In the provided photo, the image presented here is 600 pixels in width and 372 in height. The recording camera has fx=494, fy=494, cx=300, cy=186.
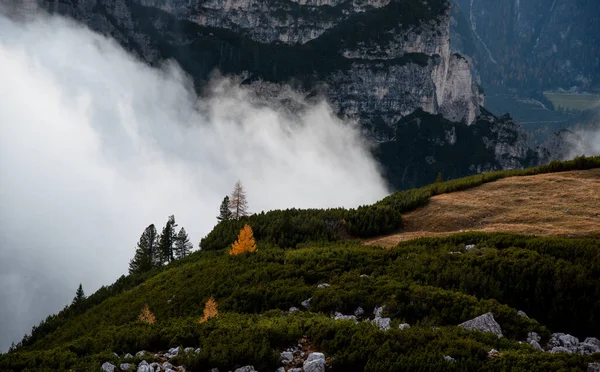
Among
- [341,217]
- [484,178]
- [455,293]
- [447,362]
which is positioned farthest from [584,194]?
[447,362]

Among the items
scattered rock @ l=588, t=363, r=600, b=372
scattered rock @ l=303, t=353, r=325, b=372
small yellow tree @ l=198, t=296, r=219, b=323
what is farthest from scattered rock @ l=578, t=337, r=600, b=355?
small yellow tree @ l=198, t=296, r=219, b=323

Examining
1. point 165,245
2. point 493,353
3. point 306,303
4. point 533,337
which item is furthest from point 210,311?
point 165,245

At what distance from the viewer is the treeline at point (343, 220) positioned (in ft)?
127

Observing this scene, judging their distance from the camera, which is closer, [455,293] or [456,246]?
[455,293]

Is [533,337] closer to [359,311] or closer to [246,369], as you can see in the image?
[359,311]

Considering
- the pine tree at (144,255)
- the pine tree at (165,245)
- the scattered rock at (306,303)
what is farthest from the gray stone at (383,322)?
the pine tree at (165,245)

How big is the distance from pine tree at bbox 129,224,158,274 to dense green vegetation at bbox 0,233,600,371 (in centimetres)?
4094

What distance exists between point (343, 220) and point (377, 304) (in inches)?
806

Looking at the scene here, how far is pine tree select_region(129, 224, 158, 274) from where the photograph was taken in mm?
73312

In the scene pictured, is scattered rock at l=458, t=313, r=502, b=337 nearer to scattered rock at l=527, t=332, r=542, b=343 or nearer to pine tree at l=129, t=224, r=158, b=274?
scattered rock at l=527, t=332, r=542, b=343

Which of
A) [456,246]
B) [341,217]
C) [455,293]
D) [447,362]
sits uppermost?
[341,217]

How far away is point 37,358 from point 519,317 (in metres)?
17.7

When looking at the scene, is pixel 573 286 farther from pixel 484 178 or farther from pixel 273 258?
pixel 484 178

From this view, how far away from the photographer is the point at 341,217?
139ft
